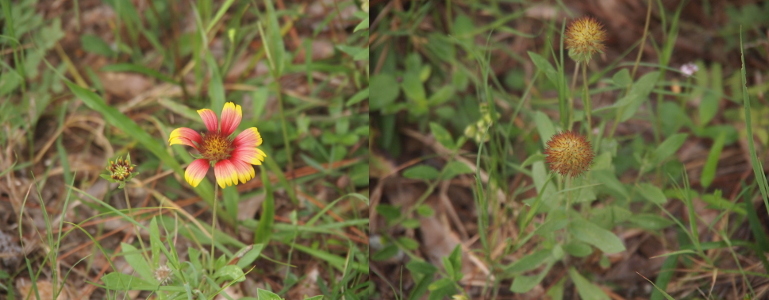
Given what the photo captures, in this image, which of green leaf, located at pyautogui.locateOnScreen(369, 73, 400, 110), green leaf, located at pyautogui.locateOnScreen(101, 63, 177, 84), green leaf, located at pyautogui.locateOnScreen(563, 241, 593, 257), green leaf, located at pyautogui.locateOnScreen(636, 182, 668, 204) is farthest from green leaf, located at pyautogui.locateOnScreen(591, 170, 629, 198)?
green leaf, located at pyautogui.locateOnScreen(101, 63, 177, 84)

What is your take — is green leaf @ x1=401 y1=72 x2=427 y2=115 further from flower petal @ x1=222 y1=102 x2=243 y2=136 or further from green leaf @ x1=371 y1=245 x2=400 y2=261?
flower petal @ x1=222 y1=102 x2=243 y2=136

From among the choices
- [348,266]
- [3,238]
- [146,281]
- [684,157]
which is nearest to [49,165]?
[3,238]

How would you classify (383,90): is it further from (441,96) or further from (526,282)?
(526,282)

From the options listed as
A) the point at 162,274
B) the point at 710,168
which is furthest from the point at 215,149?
the point at 710,168

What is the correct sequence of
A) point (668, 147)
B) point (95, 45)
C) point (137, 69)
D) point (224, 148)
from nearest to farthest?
1. point (224, 148)
2. point (668, 147)
3. point (137, 69)
4. point (95, 45)

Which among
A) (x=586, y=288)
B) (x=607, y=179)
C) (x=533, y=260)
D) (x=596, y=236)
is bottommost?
(x=586, y=288)

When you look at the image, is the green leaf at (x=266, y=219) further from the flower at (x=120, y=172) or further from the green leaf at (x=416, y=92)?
the green leaf at (x=416, y=92)
